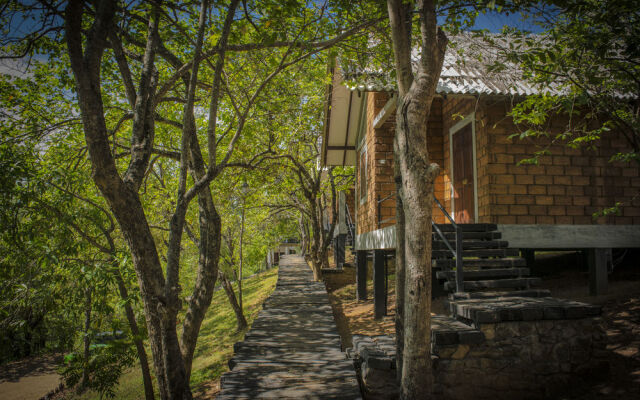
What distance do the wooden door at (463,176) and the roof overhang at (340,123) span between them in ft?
9.94

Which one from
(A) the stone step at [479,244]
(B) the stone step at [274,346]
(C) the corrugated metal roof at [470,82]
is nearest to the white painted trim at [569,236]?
(A) the stone step at [479,244]

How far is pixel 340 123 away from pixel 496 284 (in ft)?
27.7

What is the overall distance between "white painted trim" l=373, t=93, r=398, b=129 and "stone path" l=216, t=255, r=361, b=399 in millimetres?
4593

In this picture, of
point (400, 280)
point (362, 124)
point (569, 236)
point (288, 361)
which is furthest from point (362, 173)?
point (400, 280)

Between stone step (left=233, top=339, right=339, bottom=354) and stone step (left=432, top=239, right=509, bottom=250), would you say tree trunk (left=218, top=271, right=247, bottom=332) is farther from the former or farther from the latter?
stone step (left=432, top=239, right=509, bottom=250)

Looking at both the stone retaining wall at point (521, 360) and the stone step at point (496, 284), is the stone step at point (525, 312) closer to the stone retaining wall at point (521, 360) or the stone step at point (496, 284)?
the stone retaining wall at point (521, 360)

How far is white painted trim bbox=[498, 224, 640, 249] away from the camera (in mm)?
7770

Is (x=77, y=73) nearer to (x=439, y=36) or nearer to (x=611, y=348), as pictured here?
(x=439, y=36)

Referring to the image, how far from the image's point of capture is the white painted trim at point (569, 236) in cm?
777

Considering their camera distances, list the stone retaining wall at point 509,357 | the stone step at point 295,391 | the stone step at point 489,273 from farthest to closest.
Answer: the stone step at point 489,273
the stone retaining wall at point 509,357
the stone step at point 295,391

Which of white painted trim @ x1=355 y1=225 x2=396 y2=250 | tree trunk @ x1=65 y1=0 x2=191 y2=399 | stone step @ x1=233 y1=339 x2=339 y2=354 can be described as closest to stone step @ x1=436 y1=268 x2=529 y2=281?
white painted trim @ x1=355 y1=225 x2=396 y2=250

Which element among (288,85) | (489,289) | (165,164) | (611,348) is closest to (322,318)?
(489,289)

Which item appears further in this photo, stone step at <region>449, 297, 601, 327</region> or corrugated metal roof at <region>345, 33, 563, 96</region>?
corrugated metal roof at <region>345, 33, 563, 96</region>

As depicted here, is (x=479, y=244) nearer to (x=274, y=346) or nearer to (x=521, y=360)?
(x=521, y=360)
